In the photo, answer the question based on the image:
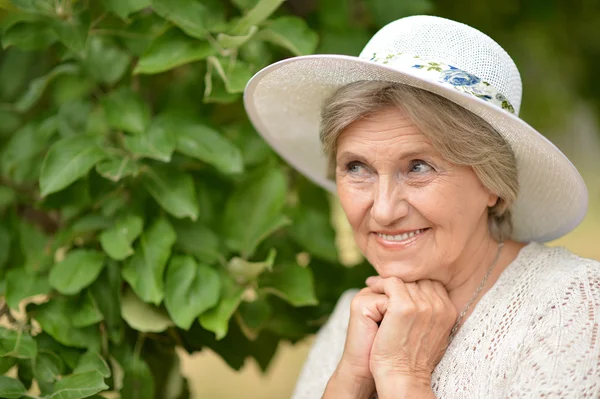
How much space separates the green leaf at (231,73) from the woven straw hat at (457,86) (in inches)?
1.5

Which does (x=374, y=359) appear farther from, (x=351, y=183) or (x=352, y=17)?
(x=352, y=17)

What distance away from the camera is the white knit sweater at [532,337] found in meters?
1.54

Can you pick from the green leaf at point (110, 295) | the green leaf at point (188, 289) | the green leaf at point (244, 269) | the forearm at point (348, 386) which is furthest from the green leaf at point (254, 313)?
the forearm at point (348, 386)

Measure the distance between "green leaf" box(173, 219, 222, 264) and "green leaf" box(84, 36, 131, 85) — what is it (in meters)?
0.49

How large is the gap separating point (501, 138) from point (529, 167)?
6.3 inches

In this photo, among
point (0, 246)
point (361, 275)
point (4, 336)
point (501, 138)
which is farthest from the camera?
point (361, 275)

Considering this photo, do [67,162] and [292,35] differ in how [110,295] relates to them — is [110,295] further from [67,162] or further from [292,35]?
[292,35]

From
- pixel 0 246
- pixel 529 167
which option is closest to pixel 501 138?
pixel 529 167

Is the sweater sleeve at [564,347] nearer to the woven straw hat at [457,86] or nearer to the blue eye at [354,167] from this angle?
the woven straw hat at [457,86]

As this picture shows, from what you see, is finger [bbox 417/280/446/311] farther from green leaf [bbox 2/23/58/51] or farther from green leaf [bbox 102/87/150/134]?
green leaf [bbox 2/23/58/51]

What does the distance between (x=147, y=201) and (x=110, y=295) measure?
30cm

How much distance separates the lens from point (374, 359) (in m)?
1.78

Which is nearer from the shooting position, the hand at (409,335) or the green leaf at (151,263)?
the hand at (409,335)

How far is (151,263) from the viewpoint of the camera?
2061 millimetres
